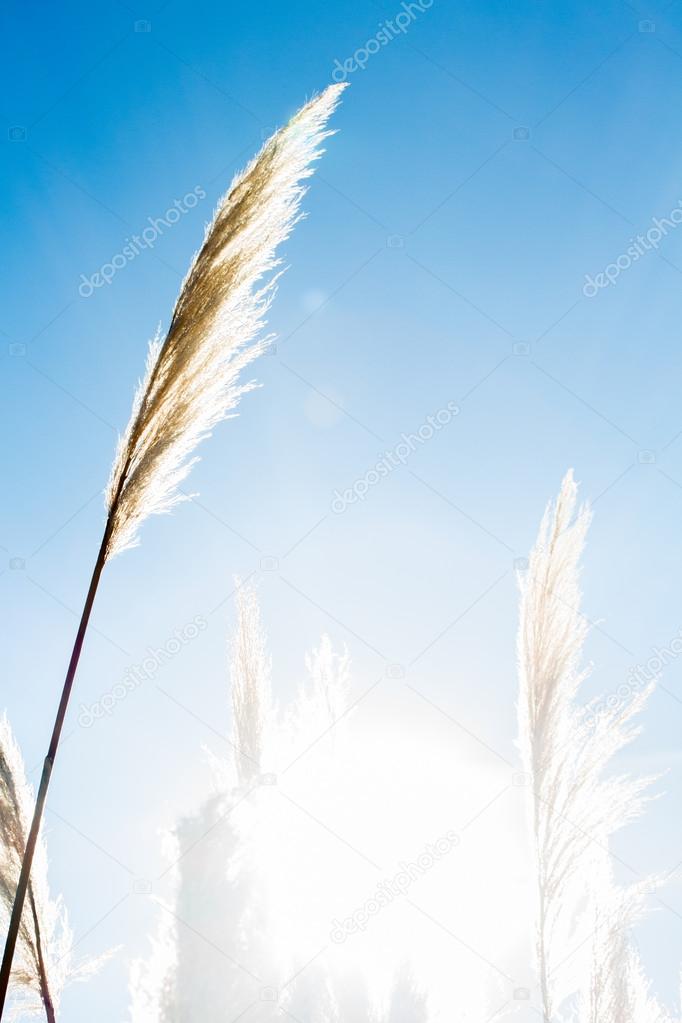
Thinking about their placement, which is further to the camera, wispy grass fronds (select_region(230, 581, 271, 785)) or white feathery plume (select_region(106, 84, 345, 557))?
wispy grass fronds (select_region(230, 581, 271, 785))

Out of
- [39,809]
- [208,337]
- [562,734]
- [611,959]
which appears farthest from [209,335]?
[611,959]

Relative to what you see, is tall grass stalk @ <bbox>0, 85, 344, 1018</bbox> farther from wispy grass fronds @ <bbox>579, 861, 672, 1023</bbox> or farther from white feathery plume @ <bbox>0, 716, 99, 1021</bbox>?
wispy grass fronds @ <bbox>579, 861, 672, 1023</bbox>

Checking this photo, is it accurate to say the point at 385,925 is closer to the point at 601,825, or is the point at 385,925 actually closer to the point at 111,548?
the point at 601,825

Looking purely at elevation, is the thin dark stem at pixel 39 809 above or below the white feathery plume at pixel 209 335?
below

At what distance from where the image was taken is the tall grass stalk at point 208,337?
4.70ft

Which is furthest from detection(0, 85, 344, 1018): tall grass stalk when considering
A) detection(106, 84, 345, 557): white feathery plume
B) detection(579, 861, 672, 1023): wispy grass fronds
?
detection(579, 861, 672, 1023): wispy grass fronds

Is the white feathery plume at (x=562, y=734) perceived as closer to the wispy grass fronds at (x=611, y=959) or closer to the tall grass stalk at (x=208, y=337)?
the wispy grass fronds at (x=611, y=959)

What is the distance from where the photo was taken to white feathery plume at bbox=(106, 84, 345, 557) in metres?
1.44

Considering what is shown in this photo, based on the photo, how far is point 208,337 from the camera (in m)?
1.54

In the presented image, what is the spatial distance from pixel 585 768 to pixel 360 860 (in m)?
1.23

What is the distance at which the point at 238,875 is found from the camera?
329 cm

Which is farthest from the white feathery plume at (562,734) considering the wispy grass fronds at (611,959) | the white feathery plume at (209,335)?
the white feathery plume at (209,335)

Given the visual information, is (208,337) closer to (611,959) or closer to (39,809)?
(39,809)

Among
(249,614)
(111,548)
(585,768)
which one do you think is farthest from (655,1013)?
(111,548)
